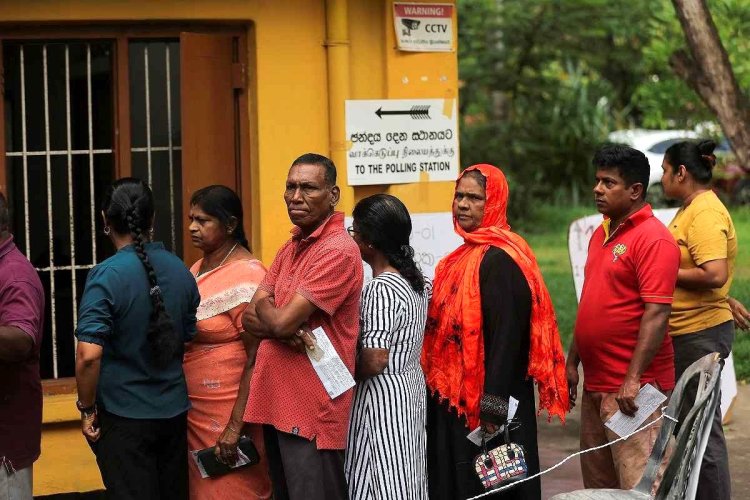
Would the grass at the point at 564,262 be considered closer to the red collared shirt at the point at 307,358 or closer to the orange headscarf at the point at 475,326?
the orange headscarf at the point at 475,326

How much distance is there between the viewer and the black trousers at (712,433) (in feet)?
18.7

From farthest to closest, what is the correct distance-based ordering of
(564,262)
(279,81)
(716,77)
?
(564,262)
(716,77)
(279,81)

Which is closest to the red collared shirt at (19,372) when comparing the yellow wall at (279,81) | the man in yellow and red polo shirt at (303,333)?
the man in yellow and red polo shirt at (303,333)

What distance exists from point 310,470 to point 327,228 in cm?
91

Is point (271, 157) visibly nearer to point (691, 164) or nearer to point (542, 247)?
point (691, 164)

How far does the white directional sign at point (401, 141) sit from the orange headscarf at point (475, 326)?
5.08ft

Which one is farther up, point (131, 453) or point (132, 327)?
point (132, 327)

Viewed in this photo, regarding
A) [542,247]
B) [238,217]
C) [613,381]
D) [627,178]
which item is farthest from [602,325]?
[542,247]

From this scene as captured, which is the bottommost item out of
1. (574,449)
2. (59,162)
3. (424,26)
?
(574,449)

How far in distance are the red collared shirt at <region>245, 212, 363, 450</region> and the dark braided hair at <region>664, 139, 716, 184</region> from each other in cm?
201

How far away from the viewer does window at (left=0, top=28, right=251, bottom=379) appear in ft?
20.8

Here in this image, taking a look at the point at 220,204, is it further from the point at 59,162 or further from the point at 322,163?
the point at 59,162

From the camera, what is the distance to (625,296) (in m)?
5.01

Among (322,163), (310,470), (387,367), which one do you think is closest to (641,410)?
(387,367)
